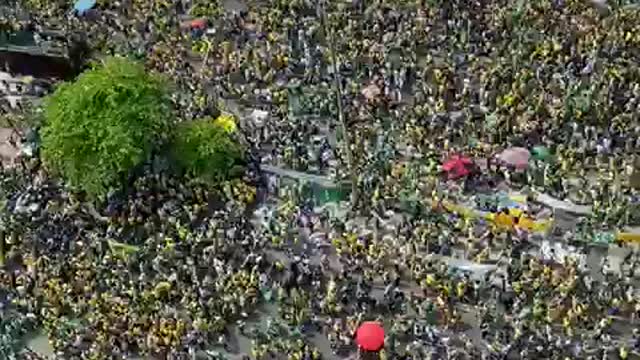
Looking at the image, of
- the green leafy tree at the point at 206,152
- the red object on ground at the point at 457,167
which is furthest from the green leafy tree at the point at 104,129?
the red object on ground at the point at 457,167

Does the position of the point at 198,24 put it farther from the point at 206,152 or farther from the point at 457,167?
the point at 457,167

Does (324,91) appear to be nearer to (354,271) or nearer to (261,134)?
(261,134)

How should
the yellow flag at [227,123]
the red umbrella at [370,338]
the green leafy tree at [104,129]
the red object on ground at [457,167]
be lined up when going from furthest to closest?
the yellow flag at [227,123] < the red object on ground at [457,167] < the green leafy tree at [104,129] < the red umbrella at [370,338]

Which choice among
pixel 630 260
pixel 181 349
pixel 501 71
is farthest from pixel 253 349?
pixel 501 71

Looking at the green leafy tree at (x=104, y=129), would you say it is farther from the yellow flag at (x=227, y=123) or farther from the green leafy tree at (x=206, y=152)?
the yellow flag at (x=227, y=123)

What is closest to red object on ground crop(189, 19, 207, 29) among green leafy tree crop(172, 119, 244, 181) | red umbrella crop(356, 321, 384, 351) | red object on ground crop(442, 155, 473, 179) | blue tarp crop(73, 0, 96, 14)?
blue tarp crop(73, 0, 96, 14)

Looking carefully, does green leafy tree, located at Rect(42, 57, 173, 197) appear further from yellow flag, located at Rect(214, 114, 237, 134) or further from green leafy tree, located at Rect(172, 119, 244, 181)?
yellow flag, located at Rect(214, 114, 237, 134)
